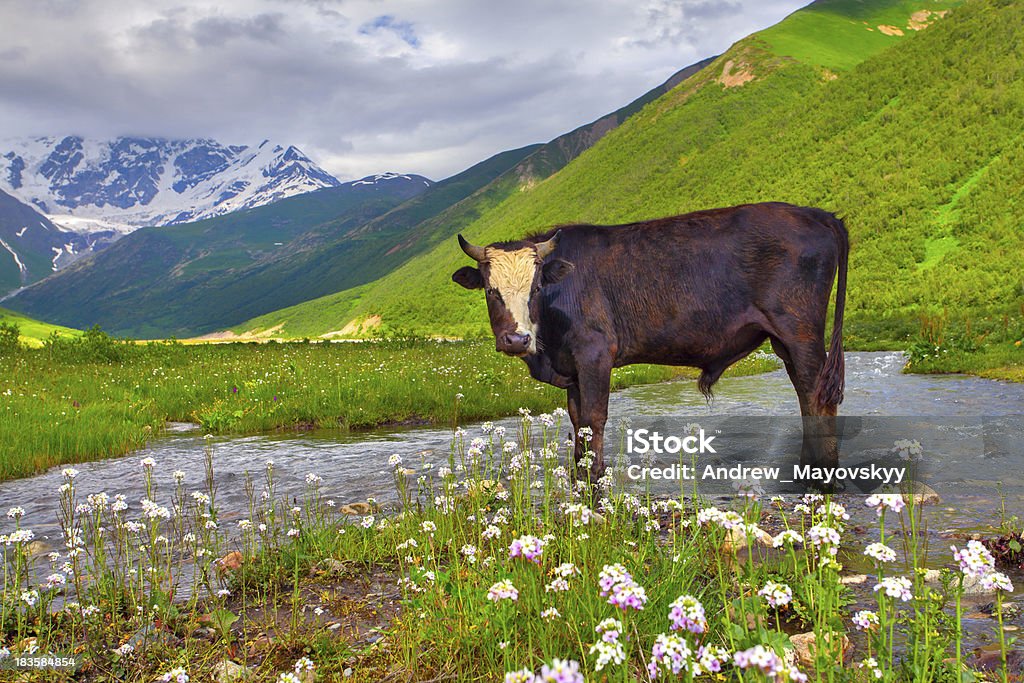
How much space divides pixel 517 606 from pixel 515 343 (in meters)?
3.21

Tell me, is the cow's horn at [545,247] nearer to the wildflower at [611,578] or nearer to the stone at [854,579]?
the stone at [854,579]

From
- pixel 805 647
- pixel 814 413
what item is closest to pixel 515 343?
pixel 814 413

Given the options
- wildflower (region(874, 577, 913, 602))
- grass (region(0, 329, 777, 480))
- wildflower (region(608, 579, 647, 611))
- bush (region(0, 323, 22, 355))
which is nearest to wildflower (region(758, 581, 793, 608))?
wildflower (region(874, 577, 913, 602))

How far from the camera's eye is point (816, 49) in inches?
5320

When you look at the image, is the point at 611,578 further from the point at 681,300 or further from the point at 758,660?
the point at 681,300

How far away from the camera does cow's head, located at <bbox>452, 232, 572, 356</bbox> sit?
7355 mm

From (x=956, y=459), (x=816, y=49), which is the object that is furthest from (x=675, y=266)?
(x=816, y=49)

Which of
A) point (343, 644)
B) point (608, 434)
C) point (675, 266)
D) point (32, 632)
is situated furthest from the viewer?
point (608, 434)

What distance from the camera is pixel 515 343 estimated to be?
6980mm

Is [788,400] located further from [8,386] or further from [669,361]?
[8,386]

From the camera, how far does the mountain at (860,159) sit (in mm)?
46000

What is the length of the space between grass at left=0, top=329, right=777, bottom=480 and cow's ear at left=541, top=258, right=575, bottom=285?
14.7ft

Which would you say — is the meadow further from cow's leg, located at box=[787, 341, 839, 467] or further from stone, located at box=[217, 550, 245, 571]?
cow's leg, located at box=[787, 341, 839, 467]

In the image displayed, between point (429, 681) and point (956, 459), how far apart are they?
26.3ft
